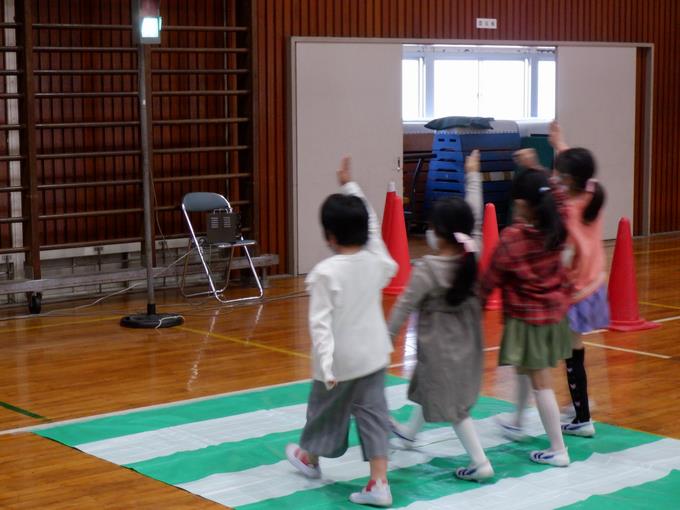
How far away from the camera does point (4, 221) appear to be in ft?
26.8

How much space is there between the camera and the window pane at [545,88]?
628 inches

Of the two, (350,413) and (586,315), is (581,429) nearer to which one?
(586,315)

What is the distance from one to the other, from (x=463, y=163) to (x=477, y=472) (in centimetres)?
912

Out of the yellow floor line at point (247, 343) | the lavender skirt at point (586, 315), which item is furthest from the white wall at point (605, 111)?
the lavender skirt at point (586, 315)

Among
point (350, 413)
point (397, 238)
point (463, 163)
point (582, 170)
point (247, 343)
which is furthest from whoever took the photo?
point (463, 163)

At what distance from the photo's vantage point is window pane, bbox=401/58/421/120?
14.7 m

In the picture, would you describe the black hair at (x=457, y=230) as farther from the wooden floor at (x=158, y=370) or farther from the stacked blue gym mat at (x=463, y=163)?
the stacked blue gym mat at (x=463, y=163)

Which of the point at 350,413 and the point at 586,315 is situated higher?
the point at 586,315

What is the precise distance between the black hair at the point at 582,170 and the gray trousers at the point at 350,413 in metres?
1.44

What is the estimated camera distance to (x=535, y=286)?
14.8ft

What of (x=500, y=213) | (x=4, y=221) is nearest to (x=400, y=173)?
(x=500, y=213)

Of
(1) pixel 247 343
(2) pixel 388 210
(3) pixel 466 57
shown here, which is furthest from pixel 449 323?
(3) pixel 466 57

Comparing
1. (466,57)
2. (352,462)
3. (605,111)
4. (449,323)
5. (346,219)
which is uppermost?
(466,57)

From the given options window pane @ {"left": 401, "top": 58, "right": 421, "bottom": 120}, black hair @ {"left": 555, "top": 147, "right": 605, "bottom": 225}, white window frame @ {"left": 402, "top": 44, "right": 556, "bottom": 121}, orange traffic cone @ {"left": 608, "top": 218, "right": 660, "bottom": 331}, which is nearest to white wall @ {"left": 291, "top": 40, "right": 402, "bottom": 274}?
orange traffic cone @ {"left": 608, "top": 218, "right": 660, "bottom": 331}
